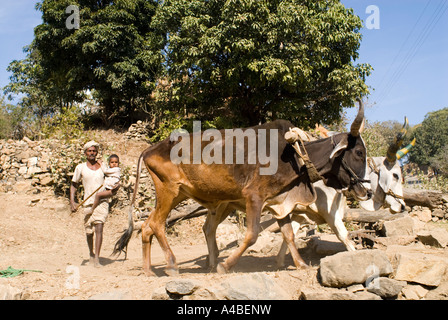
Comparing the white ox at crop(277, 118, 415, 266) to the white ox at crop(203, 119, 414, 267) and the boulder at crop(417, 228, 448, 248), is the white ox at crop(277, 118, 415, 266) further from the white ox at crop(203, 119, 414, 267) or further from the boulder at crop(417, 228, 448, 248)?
the boulder at crop(417, 228, 448, 248)

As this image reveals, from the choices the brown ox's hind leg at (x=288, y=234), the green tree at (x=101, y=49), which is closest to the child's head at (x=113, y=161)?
the brown ox's hind leg at (x=288, y=234)

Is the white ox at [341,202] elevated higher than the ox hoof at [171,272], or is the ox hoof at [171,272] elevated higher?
the white ox at [341,202]

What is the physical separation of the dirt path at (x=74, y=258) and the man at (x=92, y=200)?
1.23ft

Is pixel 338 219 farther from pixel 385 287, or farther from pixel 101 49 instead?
pixel 101 49

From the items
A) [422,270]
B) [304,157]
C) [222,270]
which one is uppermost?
[304,157]

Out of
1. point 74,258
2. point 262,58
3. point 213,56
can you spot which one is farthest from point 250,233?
point 213,56

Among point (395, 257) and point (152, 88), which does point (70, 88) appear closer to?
point (152, 88)

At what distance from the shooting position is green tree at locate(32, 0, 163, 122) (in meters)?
15.5

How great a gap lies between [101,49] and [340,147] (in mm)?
12495

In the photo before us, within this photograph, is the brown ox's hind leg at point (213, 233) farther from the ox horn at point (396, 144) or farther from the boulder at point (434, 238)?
the boulder at point (434, 238)

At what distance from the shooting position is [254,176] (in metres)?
5.49

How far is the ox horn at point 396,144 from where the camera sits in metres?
6.16

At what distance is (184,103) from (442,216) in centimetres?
830
